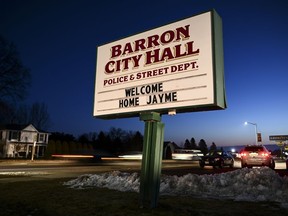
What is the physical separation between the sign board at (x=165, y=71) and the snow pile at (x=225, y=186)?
3317mm

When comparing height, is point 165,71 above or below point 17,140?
below

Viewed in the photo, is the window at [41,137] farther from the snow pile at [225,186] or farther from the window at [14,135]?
the snow pile at [225,186]

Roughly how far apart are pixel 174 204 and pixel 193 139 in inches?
7204

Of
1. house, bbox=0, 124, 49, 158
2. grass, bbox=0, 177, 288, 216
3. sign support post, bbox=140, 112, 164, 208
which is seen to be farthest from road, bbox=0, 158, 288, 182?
house, bbox=0, 124, 49, 158

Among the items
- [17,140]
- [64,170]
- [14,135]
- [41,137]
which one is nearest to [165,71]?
[64,170]

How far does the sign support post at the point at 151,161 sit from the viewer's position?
23.7 feet

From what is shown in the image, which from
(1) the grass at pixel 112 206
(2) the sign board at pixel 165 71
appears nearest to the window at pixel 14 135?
(1) the grass at pixel 112 206

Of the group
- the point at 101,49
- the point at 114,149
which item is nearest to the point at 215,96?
the point at 101,49

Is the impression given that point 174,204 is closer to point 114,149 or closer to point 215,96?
point 215,96

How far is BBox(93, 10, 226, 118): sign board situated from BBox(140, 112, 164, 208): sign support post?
0.41 meters

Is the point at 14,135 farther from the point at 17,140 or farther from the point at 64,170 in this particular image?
the point at 64,170

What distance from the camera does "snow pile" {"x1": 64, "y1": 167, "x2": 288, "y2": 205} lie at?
9.14m

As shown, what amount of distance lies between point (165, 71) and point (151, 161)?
2.32 metres

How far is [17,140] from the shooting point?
61375mm
